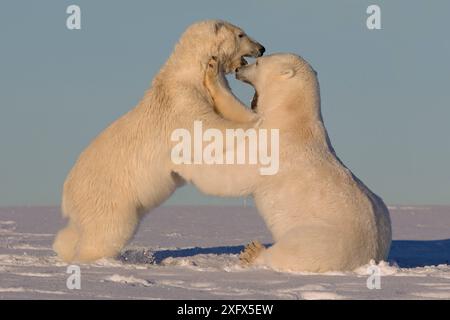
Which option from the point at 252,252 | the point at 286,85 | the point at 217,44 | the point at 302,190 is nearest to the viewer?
the point at 302,190

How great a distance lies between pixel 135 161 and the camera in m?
8.53

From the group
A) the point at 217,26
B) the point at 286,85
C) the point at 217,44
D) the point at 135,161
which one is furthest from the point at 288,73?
the point at 135,161

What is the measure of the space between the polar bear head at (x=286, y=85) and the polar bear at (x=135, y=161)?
302 millimetres

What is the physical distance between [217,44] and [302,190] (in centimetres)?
194

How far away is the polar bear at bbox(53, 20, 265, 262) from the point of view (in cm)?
838

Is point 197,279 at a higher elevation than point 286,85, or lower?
lower

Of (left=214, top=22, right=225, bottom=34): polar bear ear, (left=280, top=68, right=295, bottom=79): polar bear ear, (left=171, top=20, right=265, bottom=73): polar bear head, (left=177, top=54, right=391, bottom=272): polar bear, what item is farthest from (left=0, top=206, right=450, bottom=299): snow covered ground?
(left=214, top=22, right=225, bottom=34): polar bear ear

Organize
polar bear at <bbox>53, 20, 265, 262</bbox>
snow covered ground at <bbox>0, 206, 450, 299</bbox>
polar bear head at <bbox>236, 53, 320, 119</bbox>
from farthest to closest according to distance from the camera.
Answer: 1. polar bear at <bbox>53, 20, 265, 262</bbox>
2. polar bear head at <bbox>236, 53, 320, 119</bbox>
3. snow covered ground at <bbox>0, 206, 450, 299</bbox>

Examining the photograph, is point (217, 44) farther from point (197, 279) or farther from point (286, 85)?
point (197, 279)

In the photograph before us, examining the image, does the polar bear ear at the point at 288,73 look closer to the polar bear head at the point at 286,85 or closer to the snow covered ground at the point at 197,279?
the polar bear head at the point at 286,85

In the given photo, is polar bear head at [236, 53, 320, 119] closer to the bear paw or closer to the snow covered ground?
the bear paw

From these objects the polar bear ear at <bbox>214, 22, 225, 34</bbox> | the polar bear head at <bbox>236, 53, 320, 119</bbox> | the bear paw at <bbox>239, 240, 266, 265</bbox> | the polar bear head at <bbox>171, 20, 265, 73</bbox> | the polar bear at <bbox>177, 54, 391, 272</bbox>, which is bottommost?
the bear paw at <bbox>239, 240, 266, 265</bbox>
